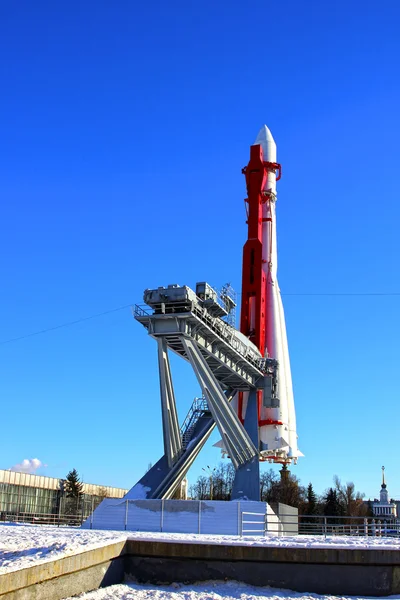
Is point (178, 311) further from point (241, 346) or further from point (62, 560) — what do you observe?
point (62, 560)

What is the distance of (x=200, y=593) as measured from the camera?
15.4 meters

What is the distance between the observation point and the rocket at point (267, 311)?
45375 millimetres

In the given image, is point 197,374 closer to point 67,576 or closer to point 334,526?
point 334,526

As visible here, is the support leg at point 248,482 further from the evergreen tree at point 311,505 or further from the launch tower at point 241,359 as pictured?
the evergreen tree at point 311,505

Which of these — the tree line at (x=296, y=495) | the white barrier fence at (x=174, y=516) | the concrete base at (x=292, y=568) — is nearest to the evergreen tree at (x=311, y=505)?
the tree line at (x=296, y=495)

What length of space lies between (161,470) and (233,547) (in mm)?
21436

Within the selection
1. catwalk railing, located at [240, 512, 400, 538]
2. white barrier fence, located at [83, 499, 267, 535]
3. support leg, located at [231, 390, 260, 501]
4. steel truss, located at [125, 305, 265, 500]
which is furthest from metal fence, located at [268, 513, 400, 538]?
steel truss, located at [125, 305, 265, 500]

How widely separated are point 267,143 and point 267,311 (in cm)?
1365

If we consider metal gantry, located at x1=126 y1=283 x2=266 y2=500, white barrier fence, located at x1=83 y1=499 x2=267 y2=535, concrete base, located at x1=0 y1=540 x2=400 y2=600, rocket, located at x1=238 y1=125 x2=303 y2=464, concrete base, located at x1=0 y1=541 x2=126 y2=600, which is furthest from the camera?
rocket, located at x1=238 y1=125 x2=303 y2=464

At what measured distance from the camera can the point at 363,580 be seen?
16250mm

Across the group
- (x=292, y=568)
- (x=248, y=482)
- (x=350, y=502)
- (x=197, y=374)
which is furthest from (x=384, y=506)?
(x=292, y=568)

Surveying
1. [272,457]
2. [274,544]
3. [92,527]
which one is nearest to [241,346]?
[272,457]

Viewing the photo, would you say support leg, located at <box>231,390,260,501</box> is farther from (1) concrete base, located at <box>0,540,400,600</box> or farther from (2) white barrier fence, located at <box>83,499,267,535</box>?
(1) concrete base, located at <box>0,540,400,600</box>

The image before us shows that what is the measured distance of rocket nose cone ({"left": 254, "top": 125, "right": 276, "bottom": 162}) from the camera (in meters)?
52.2
